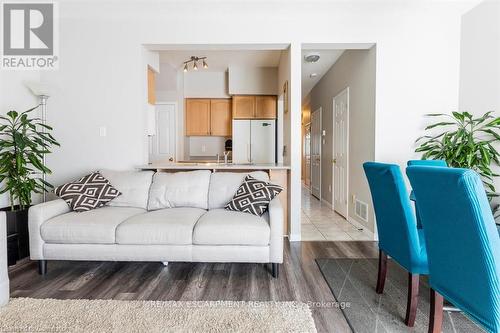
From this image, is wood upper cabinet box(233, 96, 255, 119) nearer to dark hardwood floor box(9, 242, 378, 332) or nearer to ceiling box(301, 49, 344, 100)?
ceiling box(301, 49, 344, 100)

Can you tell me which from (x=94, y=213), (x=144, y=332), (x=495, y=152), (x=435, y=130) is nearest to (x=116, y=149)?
(x=94, y=213)

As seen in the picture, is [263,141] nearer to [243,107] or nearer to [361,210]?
[243,107]

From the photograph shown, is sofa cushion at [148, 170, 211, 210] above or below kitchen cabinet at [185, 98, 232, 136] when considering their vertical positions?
below

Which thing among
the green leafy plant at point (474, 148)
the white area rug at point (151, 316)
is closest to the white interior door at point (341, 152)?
the green leafy plant at point (474, 148)

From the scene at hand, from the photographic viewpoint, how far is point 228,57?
4883mm

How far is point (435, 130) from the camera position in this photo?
10.9 ft

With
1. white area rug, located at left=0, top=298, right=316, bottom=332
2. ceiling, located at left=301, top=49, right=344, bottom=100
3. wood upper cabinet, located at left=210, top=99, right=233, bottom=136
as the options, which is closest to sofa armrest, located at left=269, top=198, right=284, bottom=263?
white area rug, located at left=0, top=298, right=316, bottom=332

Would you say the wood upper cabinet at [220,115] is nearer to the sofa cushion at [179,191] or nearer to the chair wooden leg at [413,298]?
the sofa cushion at [179,191]

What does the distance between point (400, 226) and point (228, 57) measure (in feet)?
13.7

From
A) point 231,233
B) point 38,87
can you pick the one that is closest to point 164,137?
point 38,87

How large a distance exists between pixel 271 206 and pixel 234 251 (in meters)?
0.50

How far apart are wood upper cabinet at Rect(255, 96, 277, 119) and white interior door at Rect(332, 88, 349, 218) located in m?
1.21

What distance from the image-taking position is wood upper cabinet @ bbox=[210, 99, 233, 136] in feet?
19.3

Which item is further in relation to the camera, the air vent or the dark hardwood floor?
the air vent
